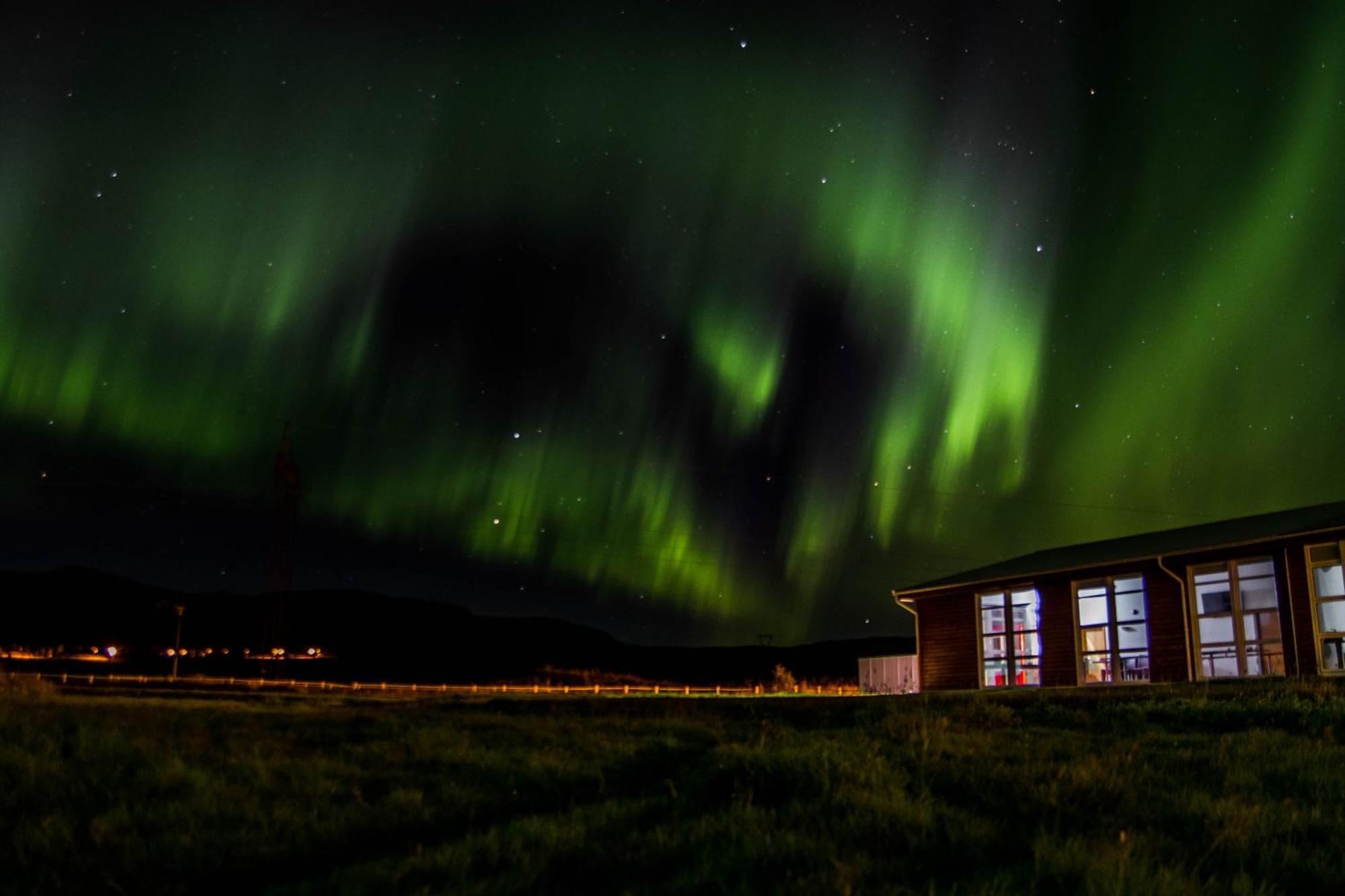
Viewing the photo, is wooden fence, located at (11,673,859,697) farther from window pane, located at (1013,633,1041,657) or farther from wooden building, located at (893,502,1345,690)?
window pane, located at (1013,633,1041,657)

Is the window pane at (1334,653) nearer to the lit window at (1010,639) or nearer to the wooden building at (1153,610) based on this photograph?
the wooden building at (1153,610)

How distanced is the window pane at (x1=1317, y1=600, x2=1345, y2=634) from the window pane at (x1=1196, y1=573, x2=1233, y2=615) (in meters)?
2.63

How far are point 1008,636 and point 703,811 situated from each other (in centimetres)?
2556

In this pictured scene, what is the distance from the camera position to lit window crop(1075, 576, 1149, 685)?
26.0 meters

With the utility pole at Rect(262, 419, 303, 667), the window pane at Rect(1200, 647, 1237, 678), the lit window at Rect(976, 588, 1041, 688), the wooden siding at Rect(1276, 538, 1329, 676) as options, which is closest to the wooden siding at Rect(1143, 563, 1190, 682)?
the window pane at Rect(1200, 647, 1237, 678)

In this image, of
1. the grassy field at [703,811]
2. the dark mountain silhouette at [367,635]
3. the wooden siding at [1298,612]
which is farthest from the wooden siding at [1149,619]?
the dark mountain silhouette at [367,635]

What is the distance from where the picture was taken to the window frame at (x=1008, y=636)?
94.4ft

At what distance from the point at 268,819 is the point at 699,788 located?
109 inches

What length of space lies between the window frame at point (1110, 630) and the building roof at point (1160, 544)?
0.54 m

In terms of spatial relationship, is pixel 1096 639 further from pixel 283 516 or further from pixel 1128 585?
pixel 283 516

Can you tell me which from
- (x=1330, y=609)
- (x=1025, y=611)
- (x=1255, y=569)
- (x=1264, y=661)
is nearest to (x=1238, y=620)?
(x=1264, y=661)

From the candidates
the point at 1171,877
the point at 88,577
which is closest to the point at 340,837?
the point at 1171,877

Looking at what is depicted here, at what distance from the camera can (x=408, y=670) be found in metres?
99.8

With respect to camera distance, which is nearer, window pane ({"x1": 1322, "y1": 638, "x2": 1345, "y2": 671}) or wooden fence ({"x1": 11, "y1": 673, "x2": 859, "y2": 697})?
window pane ({"x1": 1322, "y1": 638, "x2": 1345, "y2": 671})
